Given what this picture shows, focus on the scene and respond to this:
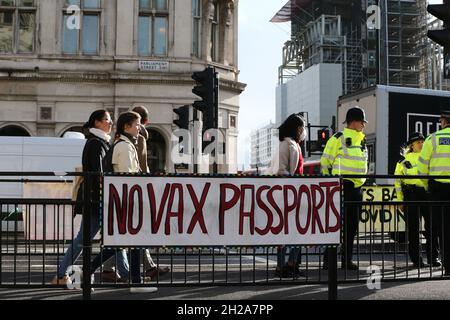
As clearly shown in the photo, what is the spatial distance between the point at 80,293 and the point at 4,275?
171 cm

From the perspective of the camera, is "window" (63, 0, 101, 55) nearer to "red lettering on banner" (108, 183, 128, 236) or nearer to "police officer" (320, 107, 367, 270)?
"police officer" (320, 107, 367, 270)

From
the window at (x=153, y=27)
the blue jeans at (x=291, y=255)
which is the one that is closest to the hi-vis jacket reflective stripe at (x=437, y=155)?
the blue jeans at (x=291, y=255)

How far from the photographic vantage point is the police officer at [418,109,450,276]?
7793 mm

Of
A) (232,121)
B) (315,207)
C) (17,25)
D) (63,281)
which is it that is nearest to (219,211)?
(315,207)

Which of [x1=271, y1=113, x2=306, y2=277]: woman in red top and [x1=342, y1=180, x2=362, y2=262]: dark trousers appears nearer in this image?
[x1=342, y1=180, x2=362, y2=262]: dark trousers

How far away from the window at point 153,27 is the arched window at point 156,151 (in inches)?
123

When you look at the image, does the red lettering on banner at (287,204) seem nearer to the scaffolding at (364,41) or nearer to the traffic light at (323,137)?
the traffic light at (323,137)

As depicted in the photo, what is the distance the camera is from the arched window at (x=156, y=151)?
2781 cm

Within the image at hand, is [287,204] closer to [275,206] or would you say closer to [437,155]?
[275,206]

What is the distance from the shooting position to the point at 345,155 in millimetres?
9445

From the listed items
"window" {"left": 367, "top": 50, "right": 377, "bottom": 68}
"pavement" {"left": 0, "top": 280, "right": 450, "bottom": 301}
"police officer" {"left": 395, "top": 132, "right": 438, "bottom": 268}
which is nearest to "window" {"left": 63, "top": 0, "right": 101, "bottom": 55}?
"police officer" {"left": 395, "top": 132, "right": 438, "bottom": 268}

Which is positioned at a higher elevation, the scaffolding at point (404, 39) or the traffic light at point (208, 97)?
the scaffolding at point (404, 39)

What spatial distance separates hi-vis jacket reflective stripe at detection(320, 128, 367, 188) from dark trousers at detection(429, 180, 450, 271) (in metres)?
1.36
